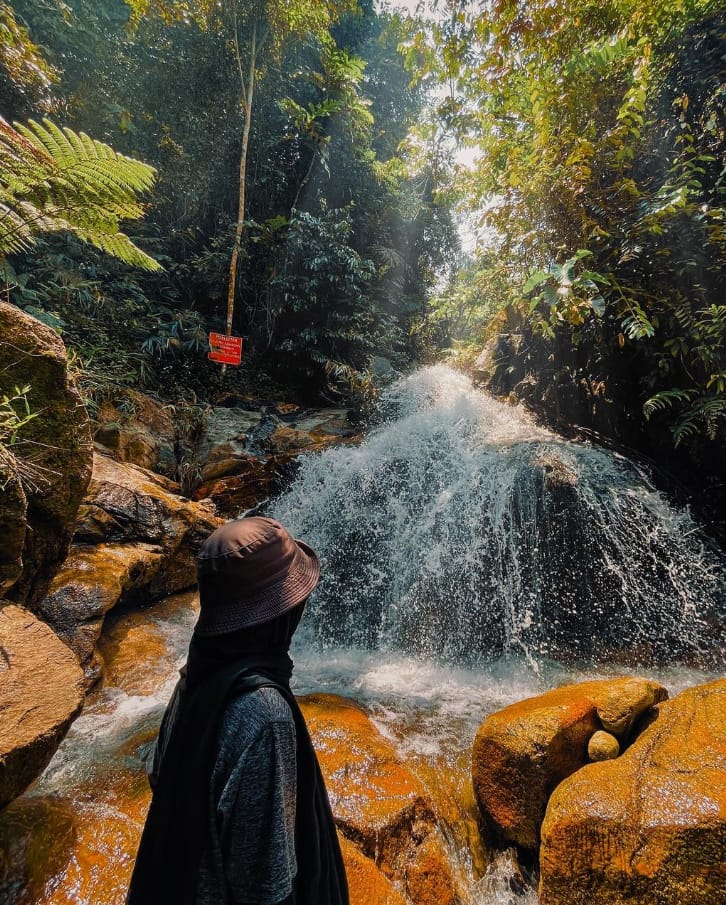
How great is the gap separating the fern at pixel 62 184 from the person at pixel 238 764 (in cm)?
464

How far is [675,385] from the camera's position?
17.9 ft

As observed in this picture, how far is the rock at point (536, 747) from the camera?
2.57 meters

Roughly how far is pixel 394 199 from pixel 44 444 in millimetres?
14287

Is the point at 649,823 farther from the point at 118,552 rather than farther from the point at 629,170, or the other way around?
the point at 629,170

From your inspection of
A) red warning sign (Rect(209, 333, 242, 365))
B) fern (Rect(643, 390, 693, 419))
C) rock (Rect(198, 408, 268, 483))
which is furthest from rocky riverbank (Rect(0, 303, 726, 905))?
red warning sign (Rect(209, 333, 242, 365))

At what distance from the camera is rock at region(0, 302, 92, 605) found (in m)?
2.96

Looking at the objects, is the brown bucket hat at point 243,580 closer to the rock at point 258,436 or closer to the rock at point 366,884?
the rock at point 366,884

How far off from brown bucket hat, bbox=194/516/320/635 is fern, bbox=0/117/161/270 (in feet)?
14.9

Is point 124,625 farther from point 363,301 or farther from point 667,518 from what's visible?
point 363,301

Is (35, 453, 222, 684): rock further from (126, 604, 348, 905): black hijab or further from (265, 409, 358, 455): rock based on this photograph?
(126, 604, 348, 905): black hijab

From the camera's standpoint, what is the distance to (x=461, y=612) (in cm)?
543

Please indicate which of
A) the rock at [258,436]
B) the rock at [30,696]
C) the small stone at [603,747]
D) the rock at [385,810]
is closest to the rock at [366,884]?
the rock at [385,810]

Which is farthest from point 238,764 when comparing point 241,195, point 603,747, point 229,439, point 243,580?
point 241,195

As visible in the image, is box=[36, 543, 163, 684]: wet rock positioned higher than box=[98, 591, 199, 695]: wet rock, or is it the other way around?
box=[36, 543, 163, 684]: wet rock
